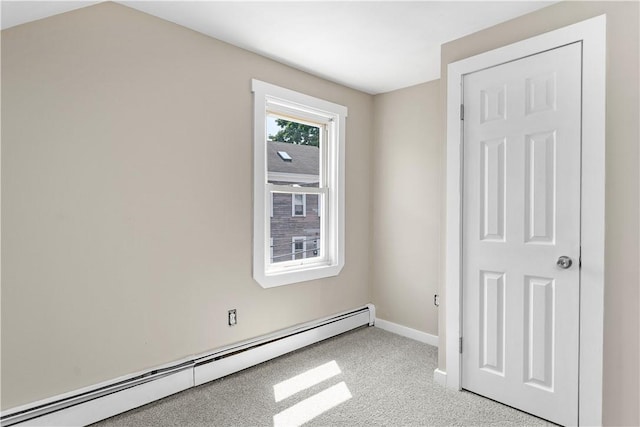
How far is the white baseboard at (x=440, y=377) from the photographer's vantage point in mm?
2447

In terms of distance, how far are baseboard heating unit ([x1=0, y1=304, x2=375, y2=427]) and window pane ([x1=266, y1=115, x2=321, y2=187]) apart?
129cm

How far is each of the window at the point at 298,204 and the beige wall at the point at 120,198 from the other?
1.72ft

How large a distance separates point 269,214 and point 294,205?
30 cm

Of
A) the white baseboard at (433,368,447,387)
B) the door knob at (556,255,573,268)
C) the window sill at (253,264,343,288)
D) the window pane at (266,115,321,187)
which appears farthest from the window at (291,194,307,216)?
the door knob at (556,255,573,268)

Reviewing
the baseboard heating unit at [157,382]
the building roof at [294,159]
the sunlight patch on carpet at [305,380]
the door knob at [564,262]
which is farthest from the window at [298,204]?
the door knob at [564,262]

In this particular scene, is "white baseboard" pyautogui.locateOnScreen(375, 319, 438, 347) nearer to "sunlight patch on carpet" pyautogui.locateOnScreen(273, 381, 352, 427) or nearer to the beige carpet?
the beige carpet

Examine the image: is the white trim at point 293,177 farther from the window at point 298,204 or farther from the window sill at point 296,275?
the window sill at point 296,275

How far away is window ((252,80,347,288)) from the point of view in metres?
2.76

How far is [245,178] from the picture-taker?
2.68 meters

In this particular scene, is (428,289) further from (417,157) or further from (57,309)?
(57,309)

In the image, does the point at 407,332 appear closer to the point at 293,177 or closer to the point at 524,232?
the point at 524,232

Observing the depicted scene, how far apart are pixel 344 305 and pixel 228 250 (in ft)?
4.66

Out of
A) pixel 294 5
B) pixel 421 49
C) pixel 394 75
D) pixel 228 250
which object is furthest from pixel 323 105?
pixel 228 250

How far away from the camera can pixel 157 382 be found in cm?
222
